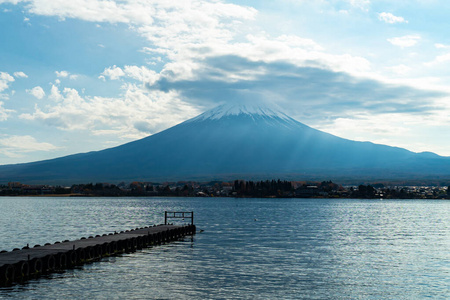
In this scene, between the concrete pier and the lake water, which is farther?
the concrete pier

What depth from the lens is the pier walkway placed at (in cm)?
3641

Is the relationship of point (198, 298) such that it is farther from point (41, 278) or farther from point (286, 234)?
point (286, 234)

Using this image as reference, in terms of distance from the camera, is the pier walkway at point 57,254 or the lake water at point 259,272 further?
the pier walkway at point 57,254

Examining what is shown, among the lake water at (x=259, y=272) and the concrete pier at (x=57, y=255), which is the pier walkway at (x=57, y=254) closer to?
the concrete pier at (x=57, y=255)

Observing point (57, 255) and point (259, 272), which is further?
point (57, 255)

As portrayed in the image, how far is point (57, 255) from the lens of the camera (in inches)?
1641

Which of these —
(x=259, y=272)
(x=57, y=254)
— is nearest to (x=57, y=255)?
(x=57, y=254)

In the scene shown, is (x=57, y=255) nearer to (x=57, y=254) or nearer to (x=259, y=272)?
(x=57, y=254)

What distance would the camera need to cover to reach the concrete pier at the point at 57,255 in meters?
36.4

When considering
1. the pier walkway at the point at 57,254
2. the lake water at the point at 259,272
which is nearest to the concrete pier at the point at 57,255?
the pier walkway at the point at 57,254

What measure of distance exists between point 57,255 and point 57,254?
9 cm

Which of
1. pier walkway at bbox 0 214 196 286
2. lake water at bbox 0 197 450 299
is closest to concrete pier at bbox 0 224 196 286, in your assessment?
pier walkway at bbox 0 214 196 286

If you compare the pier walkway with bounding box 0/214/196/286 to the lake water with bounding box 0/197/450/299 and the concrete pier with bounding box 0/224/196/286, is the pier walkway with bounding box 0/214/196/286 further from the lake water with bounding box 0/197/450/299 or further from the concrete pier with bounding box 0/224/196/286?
the lake water with bounding box 0/197/450/299

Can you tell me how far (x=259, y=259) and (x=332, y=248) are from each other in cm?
1390
